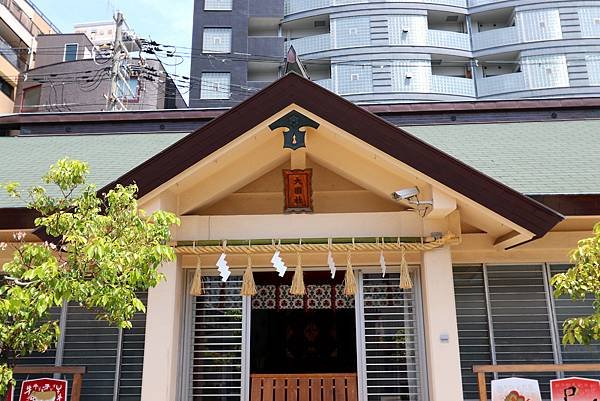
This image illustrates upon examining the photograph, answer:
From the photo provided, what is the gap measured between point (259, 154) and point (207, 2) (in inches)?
1091

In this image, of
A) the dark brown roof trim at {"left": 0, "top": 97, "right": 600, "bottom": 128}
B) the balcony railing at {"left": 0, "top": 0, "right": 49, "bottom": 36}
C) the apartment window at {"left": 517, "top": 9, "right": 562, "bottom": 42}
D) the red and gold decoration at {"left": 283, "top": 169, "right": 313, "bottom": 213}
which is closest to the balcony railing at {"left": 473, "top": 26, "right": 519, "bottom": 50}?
the apartment window at {"left": 517, "top": 9, "right": 562, "bottom": 42}

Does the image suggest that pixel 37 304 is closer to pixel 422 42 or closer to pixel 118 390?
pixel 118 390

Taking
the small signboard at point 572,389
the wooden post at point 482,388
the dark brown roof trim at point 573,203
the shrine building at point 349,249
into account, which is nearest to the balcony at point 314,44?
the shrine building at point 349,249

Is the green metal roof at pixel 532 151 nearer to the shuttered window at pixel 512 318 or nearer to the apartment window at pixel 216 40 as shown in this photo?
the shuttered window at pixel 512 318

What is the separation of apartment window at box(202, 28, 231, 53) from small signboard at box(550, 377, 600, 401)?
1095 inches

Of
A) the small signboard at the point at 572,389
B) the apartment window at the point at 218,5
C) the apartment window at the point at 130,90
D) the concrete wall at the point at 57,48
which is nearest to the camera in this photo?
the small signboard at the point at 572,389

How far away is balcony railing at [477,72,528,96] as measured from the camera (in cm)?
2801

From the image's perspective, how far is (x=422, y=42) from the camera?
1146 inches

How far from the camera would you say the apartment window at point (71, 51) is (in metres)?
32.9

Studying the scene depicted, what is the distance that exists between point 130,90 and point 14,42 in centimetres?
1184

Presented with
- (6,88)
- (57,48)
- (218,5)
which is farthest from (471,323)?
(57,48)

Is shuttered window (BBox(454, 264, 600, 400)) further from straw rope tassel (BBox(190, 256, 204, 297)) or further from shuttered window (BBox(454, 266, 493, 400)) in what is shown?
straw rope tassel (BBox(190, 256, 204, 297))

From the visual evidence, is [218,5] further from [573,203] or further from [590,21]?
[573,203]

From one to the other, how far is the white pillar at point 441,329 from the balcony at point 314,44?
82.5 ft
